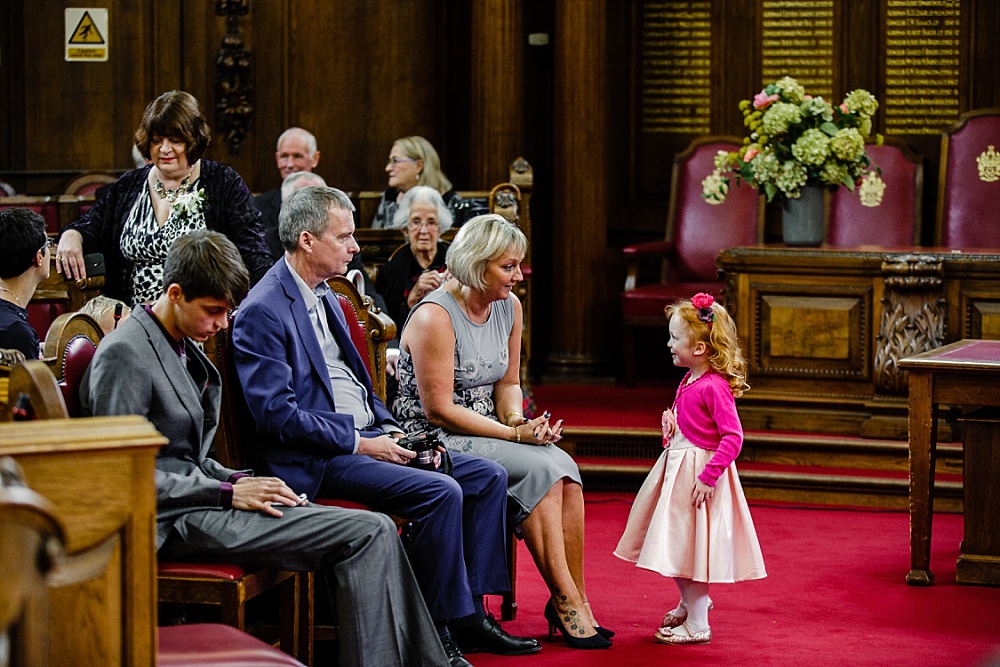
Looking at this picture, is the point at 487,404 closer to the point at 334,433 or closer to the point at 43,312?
the point at 334,433

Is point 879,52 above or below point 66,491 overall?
above

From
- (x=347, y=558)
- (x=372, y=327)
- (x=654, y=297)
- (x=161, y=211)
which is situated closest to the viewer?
(x=347, y=558)

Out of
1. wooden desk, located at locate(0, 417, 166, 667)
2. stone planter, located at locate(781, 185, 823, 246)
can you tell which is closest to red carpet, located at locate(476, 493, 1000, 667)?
stone planter, located at locate(781, 185, 823, 246)

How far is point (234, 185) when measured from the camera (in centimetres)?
444

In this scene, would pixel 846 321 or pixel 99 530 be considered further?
pixel 846 321

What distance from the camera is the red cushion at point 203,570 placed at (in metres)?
2.97

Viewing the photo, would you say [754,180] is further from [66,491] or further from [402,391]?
[66,491]


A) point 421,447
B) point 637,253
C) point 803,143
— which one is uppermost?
point 803,143

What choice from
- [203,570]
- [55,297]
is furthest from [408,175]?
[203,570]

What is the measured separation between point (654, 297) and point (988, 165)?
174 centimetres

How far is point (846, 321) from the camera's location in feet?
19.7

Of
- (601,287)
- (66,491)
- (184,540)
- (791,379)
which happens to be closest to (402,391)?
(184,540)

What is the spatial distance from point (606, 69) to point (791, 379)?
7.21 feet

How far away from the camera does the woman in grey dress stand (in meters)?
3.89
